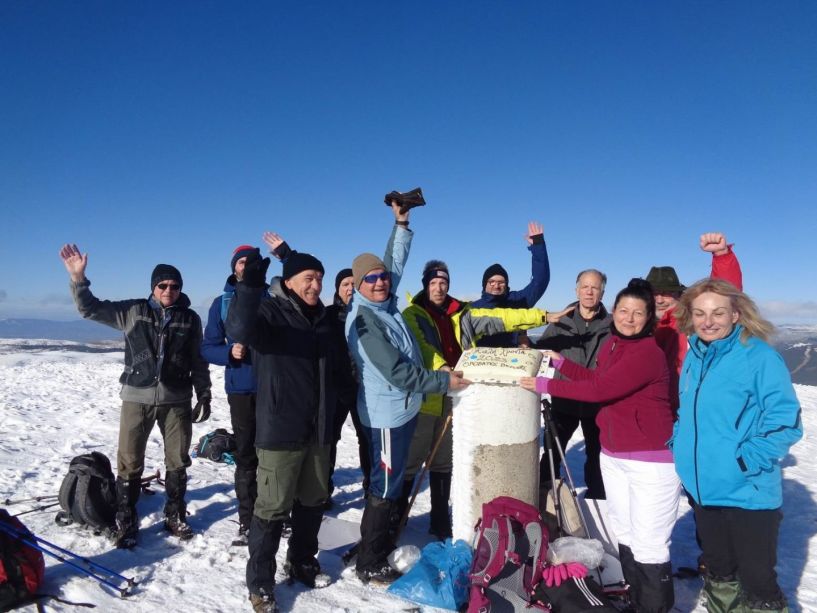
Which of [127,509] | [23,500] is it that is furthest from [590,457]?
[23,500]

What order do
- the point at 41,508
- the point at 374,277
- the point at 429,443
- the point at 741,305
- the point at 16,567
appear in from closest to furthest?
the point at 741,305, the point at 16,567, the point at 374,277, the point at 429,443, the point at 41,508

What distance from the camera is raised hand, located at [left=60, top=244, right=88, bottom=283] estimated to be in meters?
Answer: 3.87

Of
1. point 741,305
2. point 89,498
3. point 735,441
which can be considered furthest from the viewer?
point 89,498

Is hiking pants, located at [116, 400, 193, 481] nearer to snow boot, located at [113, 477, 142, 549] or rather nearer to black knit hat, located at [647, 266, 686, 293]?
snow boot, located at [113, 477, 142, 549]

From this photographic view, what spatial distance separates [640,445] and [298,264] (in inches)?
107

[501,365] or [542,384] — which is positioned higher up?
[501,365]

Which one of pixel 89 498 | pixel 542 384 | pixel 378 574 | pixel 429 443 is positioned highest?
pixel 542 384

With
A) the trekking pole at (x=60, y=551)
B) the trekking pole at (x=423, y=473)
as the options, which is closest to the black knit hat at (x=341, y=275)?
the trekking pole at (x=423, y=473)

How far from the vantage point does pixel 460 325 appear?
4898mm

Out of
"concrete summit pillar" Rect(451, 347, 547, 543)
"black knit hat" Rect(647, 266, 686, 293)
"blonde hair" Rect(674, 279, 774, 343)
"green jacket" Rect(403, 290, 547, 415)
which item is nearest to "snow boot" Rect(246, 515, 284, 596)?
"concrete summit pillar" Rect(451, 347, 547, 543)

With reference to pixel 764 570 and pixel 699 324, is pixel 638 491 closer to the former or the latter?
pixel 764 570

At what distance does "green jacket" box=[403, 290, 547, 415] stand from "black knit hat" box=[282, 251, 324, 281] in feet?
3.71

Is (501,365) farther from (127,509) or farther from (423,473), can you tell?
(127,509)

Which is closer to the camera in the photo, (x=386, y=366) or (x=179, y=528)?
(x=386, y=366)
